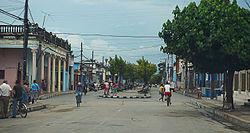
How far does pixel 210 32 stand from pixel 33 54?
29.8 metres

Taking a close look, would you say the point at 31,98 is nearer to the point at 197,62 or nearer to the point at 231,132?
the point at 197,62

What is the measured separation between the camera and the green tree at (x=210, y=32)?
2588 cm

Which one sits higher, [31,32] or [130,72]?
[31,32]

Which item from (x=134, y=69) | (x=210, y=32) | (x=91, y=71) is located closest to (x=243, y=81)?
(x=210, y=32)

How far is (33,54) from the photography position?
52.3 meters

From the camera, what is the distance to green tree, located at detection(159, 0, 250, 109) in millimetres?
25875

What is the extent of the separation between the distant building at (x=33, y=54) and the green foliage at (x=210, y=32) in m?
20.1

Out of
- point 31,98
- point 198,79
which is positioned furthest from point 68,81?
point 31,98

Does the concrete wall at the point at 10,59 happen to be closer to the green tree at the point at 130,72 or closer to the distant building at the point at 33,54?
the distant building at the point at 33,54

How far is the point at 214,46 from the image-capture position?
2662cm

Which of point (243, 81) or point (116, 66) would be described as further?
point (116, 66)

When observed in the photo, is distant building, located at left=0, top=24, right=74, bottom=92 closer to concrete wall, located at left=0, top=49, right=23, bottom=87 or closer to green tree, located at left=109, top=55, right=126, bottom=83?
concrete wall, located at left=0, top=49, right=23, bottom=87

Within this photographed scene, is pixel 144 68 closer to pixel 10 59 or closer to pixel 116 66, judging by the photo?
pixel 116 66

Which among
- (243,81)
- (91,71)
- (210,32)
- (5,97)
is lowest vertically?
(5,97)
